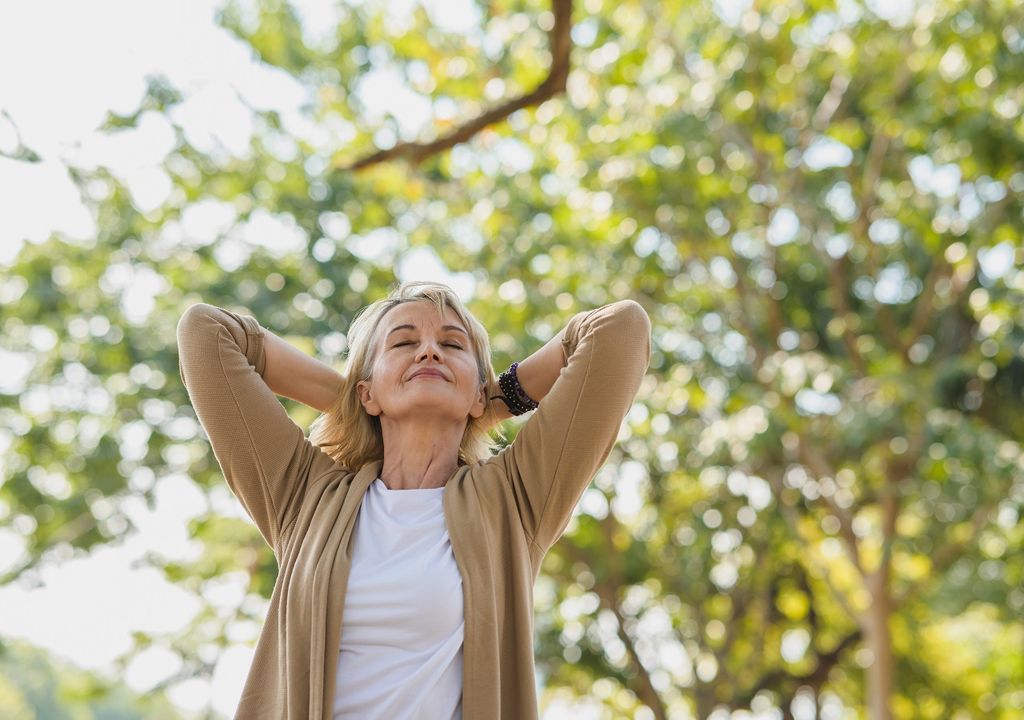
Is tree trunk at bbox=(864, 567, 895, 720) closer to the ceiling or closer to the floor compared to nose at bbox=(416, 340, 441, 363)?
closer to the ceiling

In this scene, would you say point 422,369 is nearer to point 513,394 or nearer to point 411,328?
point 411,328

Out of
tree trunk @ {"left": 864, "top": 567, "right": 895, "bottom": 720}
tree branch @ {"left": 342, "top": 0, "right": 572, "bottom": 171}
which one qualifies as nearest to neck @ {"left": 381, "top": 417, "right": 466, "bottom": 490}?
tree branch @ {"left": 342, "top": 0, "right": 572, "bottom": 171}

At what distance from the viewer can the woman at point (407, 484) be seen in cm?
196

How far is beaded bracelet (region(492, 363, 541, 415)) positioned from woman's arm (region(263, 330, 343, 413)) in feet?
1.05

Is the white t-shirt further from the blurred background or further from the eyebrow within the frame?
the blurred background

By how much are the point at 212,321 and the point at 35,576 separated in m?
7.75

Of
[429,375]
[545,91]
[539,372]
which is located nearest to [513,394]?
[539,372]

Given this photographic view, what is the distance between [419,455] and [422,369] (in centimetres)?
16

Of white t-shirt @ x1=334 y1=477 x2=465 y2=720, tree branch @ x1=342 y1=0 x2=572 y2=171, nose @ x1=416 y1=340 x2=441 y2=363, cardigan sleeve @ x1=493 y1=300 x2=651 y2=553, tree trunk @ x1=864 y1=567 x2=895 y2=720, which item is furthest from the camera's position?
tree trunk @ x1=864 y1=567 x2=895 y2=720

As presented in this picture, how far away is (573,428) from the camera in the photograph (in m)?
2.13

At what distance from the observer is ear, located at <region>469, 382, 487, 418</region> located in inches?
91.9

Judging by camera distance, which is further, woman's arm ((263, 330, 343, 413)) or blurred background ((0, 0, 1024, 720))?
blurred background ((0, 0, 1024, 720))

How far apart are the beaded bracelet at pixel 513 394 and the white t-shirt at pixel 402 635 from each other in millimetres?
392

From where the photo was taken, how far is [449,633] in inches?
77.8
